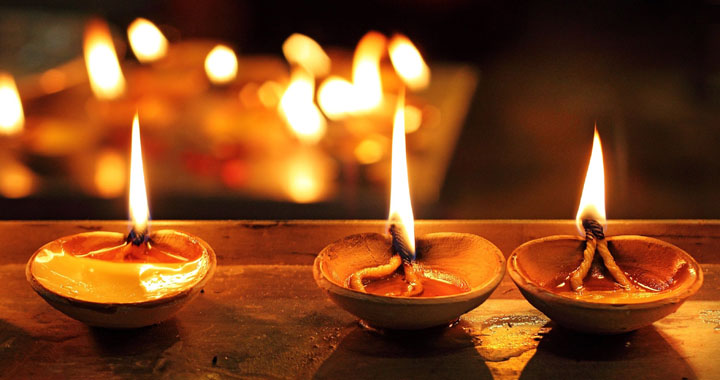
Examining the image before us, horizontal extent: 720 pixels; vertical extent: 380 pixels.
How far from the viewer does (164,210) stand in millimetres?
2924

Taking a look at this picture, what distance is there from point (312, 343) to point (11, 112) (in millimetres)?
2610

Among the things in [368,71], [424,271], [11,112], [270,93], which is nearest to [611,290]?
[424,271]

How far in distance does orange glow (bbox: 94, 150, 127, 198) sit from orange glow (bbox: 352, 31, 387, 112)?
1189 mm

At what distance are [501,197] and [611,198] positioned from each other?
0.52 meters

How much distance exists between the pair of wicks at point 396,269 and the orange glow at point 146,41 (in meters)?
2.41

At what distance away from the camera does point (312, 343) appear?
1.16m

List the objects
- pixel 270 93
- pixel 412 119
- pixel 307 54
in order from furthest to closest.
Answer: pixel 307 54 < pixel 270 93 < pixel 412 119

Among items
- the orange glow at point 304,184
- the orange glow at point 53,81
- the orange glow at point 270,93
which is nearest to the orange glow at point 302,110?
the orange glow at point 270,93

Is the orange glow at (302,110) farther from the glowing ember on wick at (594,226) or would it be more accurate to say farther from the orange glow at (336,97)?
the glowing ember on wick at (594,226)

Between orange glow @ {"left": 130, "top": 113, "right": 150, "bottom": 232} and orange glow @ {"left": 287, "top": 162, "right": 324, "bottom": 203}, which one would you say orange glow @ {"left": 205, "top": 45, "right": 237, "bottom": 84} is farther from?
orange glow @ {"left": 130, "top": 113, "right": 150, "bottom": 232}

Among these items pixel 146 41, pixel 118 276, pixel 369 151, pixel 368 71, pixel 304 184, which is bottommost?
pixel 304 184

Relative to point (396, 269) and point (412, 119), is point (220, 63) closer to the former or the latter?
point (412, 119)

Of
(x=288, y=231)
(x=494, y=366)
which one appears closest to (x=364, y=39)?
(x=288, y=231)

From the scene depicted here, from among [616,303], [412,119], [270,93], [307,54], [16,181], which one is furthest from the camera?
[307,54]
